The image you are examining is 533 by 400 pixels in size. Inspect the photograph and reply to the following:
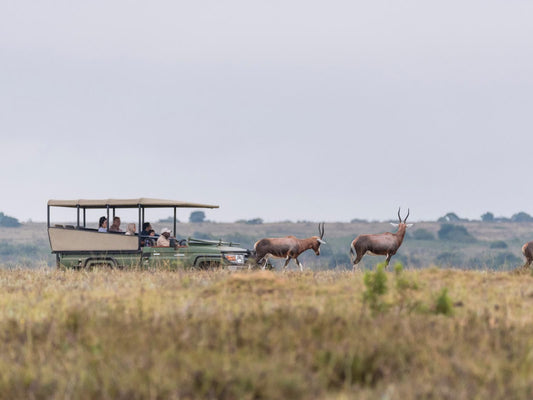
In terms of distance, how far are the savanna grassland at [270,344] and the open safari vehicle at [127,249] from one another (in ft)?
21.6

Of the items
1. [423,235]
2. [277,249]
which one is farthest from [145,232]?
[423,235]

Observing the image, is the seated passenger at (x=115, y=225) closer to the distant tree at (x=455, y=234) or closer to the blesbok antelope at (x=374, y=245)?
the blesbok antelope at (x=374, y=245)

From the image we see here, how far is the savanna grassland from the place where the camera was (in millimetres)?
7746

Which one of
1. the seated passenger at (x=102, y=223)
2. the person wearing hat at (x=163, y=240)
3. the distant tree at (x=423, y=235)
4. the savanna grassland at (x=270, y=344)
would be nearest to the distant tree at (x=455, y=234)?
the distant tree at (x=423, y=235)

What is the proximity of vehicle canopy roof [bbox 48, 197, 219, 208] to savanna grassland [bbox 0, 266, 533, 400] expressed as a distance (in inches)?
287

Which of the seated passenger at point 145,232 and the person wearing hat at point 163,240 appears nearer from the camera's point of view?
the person wearing hat at point 163,240

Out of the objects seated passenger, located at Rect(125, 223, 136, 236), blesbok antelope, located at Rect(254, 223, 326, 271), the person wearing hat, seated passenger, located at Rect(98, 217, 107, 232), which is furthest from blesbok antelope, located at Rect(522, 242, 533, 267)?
seated passenger, located at Rect(98, 217, 107, 232)

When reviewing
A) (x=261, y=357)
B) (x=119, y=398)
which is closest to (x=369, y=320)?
(x=261, y=357)

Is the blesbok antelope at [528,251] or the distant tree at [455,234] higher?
the blesbok antelope at [528,251]

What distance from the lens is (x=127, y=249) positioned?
20.8 m

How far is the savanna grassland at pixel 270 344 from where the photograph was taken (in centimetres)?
775

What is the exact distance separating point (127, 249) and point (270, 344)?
1246 centimetres

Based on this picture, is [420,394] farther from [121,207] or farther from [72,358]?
[121,207]

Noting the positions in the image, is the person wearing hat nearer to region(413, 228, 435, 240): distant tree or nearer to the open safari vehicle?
the open safari vehicle
